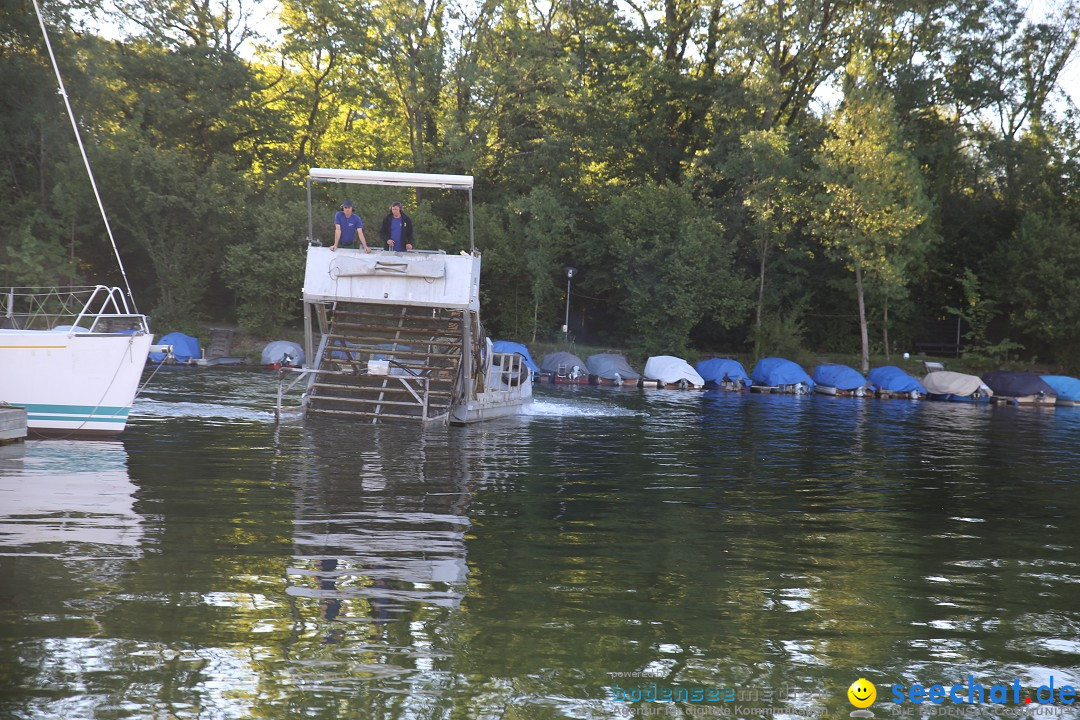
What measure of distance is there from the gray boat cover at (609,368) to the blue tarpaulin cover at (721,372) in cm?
290

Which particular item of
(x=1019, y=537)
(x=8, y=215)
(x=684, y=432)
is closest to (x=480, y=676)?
(x=1019, y=537)

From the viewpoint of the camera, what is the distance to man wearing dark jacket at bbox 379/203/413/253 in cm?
2092

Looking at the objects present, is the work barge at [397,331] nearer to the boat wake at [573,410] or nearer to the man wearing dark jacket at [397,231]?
the man wearing dark jacket at [397,231]

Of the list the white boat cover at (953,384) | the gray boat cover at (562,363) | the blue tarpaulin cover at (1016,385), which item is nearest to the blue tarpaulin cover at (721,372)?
the gray boat cover at (562,363)

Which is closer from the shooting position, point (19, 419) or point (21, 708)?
point (21, 708)

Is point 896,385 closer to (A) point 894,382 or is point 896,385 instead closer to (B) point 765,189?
(A) point 894,382

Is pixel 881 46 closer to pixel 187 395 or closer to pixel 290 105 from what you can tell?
pixel 290 105

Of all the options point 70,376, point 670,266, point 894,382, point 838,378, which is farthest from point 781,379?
point 70,376

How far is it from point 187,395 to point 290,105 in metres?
30.9

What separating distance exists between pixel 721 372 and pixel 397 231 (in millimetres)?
24259

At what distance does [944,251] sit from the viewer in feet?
174

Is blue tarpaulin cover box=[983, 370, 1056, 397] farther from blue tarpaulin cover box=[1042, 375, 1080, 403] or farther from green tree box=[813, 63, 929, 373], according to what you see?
green tree box=[813, 63, 929, 373]

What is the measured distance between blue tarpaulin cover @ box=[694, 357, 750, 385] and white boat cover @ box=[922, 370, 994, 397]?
7418mm

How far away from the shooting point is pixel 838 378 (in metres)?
41.8
